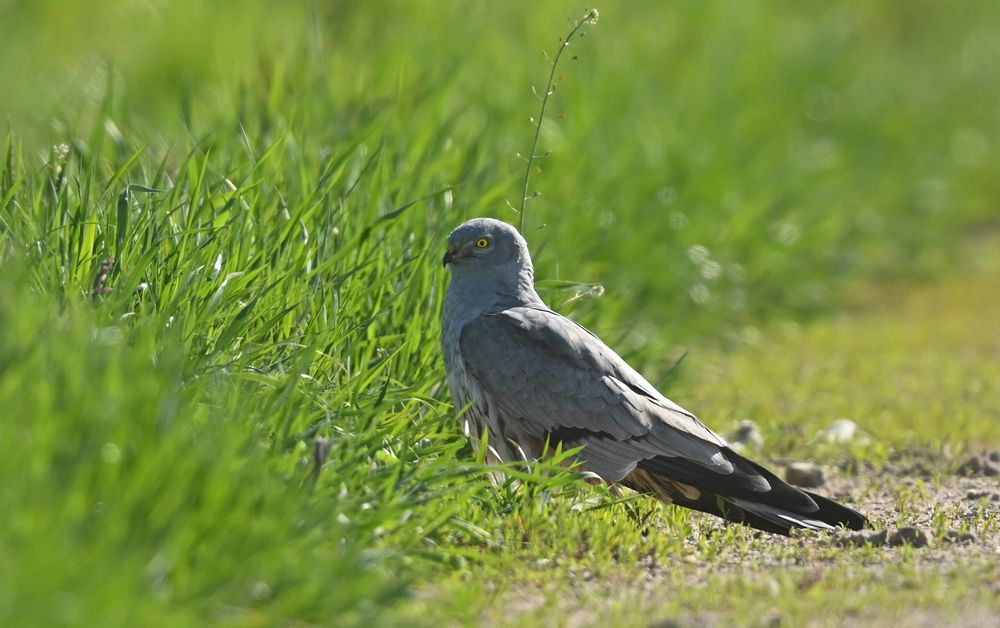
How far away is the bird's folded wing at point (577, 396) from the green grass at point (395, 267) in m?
0.16

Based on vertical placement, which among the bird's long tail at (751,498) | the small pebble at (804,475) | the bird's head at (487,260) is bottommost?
the small pebble at (804,475)

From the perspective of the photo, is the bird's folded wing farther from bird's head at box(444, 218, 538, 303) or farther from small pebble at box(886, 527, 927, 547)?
small pebble at box(886, 527, 927, 547)

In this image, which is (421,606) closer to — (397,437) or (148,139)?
(397,437)

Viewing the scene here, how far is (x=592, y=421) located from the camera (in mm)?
4266

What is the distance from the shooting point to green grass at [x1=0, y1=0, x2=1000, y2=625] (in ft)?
9.93

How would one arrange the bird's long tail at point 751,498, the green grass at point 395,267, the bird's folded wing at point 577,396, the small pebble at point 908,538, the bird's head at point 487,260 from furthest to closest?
the bird's head at point 487,260 < the bird's folded wing at point 577,396 < the bird's long tail at point 751,498 < the small pebble at point 908,538 < the green grass at point 395,267

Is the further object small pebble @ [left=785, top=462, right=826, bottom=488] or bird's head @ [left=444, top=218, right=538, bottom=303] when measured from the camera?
small pebble @ [left=785, top=462, right=826, bottom=488]

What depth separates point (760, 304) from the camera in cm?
777

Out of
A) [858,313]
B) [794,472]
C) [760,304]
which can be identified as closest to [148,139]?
[794,472]

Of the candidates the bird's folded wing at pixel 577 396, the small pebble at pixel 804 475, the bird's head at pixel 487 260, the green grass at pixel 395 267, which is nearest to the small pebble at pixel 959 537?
the green grass at pixel 395 267

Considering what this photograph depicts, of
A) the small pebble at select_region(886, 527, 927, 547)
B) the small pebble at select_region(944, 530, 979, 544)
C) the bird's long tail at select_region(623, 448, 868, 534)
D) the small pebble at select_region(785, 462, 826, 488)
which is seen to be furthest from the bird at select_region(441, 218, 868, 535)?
the small pebble at select_region(785, 462, 826, 488)

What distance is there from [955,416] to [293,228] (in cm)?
285

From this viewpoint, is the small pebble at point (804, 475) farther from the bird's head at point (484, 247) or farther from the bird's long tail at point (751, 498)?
the bird's head at point (484, 247)

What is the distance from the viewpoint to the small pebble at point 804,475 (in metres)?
4.92
